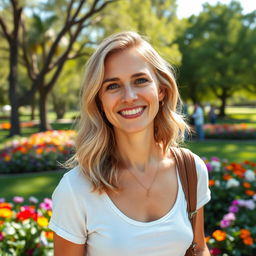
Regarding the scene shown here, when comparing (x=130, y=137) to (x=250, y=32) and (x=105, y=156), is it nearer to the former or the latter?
(x=105, y=156)

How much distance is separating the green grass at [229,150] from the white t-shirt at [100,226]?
9.09 metres

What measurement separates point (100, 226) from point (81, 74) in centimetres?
1814

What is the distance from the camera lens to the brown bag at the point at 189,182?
184 centimetres

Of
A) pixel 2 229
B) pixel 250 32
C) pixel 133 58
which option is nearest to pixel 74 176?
pixel 133 58

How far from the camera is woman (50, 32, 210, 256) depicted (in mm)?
1598

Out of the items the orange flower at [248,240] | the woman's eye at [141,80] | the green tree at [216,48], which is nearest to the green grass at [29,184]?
the orange flower at [248,240]

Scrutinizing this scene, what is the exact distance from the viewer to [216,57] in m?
30.9

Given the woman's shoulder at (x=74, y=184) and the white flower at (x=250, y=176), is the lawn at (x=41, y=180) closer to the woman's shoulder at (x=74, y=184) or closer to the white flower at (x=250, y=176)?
the white flower at (x=250, y=176)

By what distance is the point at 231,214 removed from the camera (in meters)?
3.63

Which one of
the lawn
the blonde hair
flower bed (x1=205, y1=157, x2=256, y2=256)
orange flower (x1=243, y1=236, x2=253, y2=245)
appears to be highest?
the blonde hair

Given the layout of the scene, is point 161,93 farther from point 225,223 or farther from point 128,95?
point 225,223

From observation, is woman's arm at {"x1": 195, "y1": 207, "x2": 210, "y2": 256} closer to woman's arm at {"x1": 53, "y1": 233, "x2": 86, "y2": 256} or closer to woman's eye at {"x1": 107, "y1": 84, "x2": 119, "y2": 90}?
woman's arm at {"x1": 53, "y1": 233, "x2": 86, "y2": 256}

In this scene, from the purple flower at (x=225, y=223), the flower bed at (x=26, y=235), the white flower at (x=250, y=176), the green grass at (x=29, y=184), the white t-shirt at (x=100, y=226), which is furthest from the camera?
the green grass at (x=29, y=184)

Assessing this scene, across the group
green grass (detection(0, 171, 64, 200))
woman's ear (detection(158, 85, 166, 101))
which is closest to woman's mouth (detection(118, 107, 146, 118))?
woman's ear (detection(158, 85, 166, 101))
